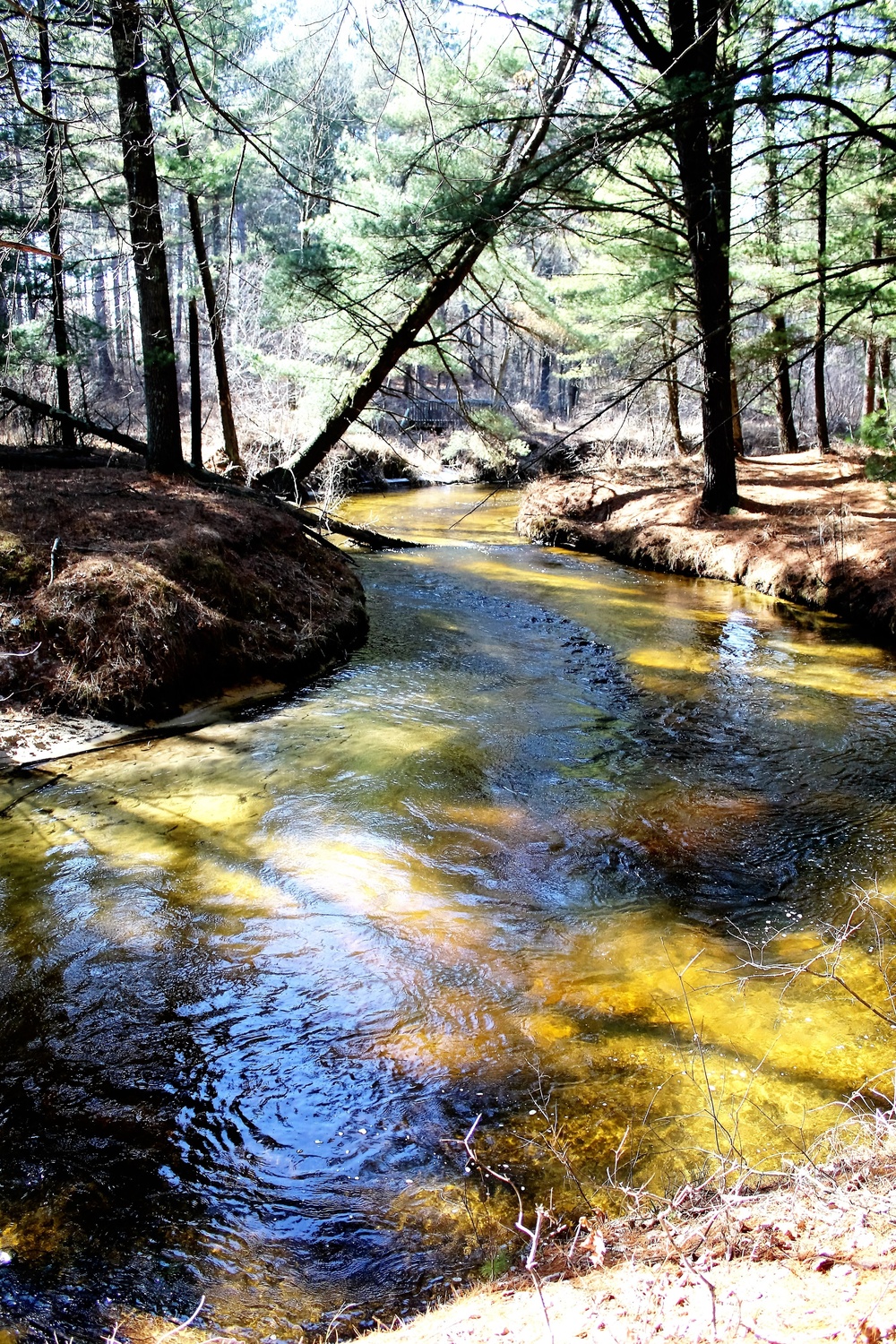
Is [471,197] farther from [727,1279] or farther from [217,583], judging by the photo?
[727,1279]

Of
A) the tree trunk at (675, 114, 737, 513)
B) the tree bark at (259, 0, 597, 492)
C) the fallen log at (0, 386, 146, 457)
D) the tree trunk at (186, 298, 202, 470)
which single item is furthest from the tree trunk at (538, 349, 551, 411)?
the fallen log at (0, 386, 146, 457)

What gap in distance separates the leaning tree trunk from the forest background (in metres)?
0.03

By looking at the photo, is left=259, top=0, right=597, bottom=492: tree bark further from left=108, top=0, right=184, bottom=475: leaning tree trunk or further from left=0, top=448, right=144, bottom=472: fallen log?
left=0, top=448, right=144, bottom=472: fallen log

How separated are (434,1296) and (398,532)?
15.0 meters

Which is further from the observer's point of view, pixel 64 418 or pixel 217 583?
pixel 64 418

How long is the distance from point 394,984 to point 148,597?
4.54 m

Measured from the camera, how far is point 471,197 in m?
4.83

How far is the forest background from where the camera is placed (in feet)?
15.5

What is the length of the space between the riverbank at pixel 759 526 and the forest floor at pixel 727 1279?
856 cm

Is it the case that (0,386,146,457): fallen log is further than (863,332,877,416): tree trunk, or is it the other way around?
(863,332,877,416): tree trunk

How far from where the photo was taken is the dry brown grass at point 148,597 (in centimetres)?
687

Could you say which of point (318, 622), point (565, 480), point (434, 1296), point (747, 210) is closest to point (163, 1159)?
point (434, 1296)

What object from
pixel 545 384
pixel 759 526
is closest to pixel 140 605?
pixel 759 526

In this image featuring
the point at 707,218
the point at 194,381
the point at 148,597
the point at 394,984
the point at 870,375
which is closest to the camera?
the point at 394,984
